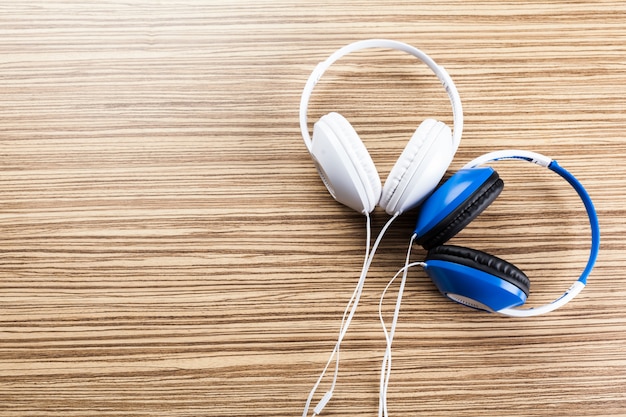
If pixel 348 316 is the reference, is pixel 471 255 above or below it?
above

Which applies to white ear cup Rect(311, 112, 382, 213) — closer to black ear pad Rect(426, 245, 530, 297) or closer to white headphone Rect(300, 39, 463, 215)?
white headphone Rect(300, 39, 463, 215)

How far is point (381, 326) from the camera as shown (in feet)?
2.63

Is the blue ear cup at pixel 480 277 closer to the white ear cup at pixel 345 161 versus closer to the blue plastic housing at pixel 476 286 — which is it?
the blue plastic housing at pixel 476 286

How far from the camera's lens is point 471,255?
2.32 feet

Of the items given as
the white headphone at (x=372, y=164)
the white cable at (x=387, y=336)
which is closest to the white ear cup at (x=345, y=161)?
the white headphone at (x=372, y=164)

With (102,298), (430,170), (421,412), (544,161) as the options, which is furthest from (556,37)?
(102,298)

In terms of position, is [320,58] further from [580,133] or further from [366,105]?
[580,133]

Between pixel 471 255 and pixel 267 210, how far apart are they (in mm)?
319

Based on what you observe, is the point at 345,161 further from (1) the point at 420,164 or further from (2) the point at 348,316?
(2) the point at 348,316

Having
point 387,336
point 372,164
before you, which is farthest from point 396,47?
point 387,336

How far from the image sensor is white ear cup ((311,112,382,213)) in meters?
0.72

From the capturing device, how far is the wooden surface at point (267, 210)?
792 millimetres

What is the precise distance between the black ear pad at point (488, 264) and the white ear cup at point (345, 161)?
136 millimetres

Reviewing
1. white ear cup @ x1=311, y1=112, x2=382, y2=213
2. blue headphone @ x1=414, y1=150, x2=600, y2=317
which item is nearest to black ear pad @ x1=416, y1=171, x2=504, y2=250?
blue headphone @ x1=414, y1=150, x2=600, y2=317
